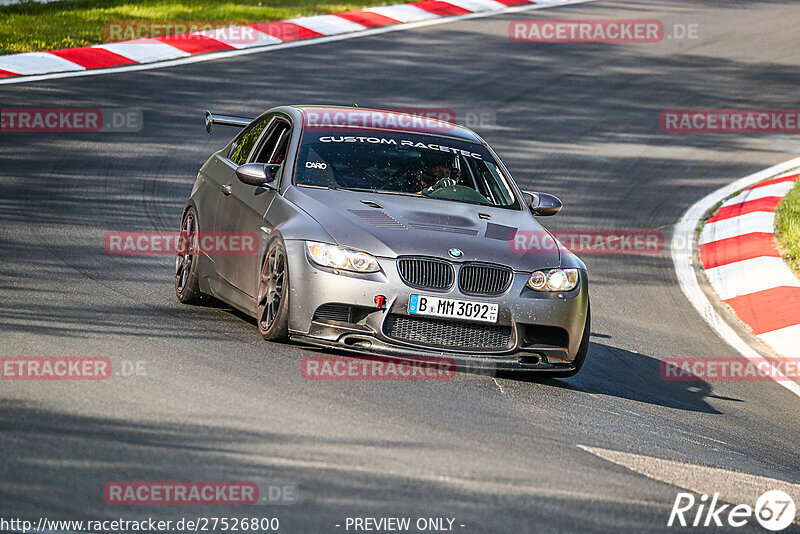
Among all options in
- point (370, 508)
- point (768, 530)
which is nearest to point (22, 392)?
point (370, 508)

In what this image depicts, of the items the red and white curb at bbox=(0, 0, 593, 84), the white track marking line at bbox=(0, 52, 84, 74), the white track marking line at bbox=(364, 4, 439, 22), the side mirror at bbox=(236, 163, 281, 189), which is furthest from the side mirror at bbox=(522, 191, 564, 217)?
the white track marking line at bbox=(364, 4, 439, 22)

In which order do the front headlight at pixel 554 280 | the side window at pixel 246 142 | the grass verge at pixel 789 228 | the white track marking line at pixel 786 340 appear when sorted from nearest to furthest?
the front headlight at pixel 554 280 → the side window at pixel 246 142 → the white track marking line at pixel 786 340 → the grass verge at pixel 789 228

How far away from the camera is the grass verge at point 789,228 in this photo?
1242 cm

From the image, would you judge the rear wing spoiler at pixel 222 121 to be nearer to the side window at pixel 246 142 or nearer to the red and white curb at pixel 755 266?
the side window at pixel 246 142

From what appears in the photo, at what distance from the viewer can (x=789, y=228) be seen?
42.9ft

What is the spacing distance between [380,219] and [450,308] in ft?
2.71

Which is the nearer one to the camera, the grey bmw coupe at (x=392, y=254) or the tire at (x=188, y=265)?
the grey bmw coupe at (x=392, y=254)

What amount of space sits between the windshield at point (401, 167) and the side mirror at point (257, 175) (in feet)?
0.64

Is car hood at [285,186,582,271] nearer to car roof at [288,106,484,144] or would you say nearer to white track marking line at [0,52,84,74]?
car roof at [288,106,484,144]

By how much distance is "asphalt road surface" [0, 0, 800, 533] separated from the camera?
526cm

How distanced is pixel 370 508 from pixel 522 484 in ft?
2.76

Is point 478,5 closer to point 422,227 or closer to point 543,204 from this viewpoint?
point 543,204

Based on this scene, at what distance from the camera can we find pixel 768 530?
5383 mm

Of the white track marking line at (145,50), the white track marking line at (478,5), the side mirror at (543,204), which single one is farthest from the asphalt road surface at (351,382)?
the white track marking line at (478,5)
